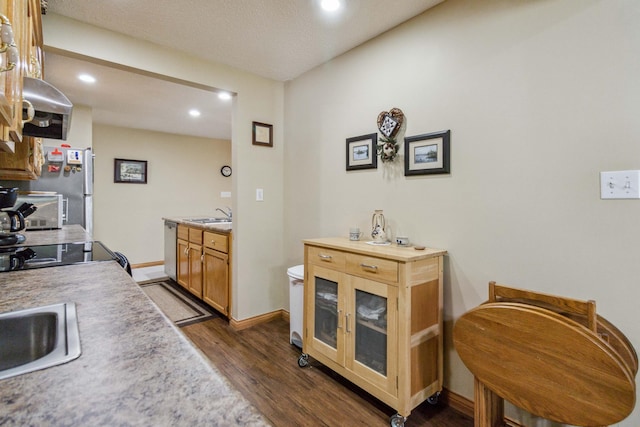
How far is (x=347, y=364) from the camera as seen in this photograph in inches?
75.0

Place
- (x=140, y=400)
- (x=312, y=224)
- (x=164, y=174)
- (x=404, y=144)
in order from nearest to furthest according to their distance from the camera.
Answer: (x=140, y=400) → (x=404, y=144) → (x=312, y=224) → (x=164, y=174)

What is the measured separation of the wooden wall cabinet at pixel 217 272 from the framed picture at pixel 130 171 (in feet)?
8.71

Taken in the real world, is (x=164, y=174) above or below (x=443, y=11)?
below

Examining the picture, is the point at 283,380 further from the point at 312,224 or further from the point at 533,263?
the point at 533,263

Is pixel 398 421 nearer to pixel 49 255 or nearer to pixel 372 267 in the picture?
pixel 372 267

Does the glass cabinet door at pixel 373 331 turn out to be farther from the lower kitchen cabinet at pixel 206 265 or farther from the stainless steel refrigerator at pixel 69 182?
the stainless steel refrigerator at pixel 69 182

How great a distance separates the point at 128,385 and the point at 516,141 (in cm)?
183

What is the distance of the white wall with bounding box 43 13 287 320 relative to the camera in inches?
98.6

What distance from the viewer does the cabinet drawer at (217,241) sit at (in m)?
3.02

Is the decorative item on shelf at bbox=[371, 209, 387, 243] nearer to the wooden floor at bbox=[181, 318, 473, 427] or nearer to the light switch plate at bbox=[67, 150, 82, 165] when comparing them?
the wooden floor at bbox=[181, 318, 473, 427]

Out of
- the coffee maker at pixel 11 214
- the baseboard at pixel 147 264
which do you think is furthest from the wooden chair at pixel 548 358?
the baseboard at pixel 147 264

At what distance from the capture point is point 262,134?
2994 mm

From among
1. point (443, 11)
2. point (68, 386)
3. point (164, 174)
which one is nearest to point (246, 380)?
point (68, 386)

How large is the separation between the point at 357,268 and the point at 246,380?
1.10 meters
